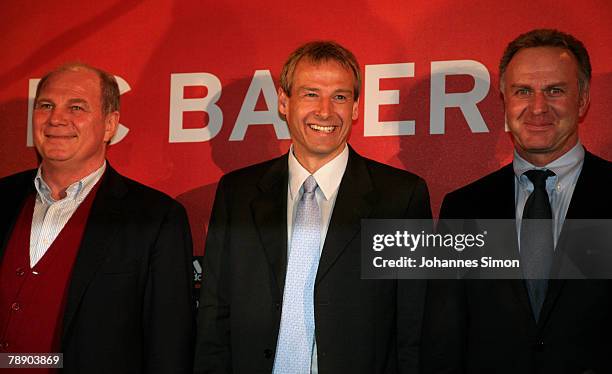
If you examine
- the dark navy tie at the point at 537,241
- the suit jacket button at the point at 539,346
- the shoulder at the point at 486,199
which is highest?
the shoulder at the point at 486,199

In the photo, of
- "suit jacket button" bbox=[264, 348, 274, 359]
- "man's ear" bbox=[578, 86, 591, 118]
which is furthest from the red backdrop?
"suit jacket button" bbox=[264, 348, 274, 359]

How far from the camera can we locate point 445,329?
2846 mm

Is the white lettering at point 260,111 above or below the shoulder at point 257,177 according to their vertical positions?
above

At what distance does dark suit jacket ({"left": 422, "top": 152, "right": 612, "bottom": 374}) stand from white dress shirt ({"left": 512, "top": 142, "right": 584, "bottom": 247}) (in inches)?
1.2

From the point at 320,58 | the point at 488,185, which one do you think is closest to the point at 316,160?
the point at 320,58

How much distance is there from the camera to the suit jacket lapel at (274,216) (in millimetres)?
2955

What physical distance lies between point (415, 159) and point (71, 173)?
131 cm

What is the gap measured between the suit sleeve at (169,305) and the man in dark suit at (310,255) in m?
0.08

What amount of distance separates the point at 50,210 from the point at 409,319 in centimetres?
132

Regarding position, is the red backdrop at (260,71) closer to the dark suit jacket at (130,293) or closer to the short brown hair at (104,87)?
the short brown hair at (104,87)

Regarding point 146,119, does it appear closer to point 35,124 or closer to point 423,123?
point 35,124

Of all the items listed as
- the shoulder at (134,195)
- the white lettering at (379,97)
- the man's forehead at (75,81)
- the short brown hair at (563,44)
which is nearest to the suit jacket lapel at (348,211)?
the white lettering at (379,97)

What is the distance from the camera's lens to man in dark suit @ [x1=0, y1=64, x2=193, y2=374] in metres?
2.97

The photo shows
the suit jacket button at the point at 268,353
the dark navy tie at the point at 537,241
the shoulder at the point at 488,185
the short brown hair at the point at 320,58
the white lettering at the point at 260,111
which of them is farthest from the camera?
the white lettering at the point at 260,111
